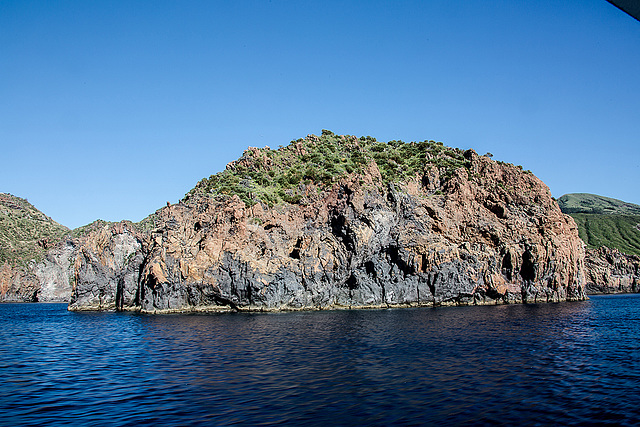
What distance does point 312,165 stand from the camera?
82.8 meters

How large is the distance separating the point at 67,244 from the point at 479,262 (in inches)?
4468

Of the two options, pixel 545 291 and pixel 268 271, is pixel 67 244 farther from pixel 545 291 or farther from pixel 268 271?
pixel 545 291

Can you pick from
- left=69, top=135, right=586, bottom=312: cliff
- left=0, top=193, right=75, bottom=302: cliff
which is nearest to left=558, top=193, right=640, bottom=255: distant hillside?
left=69, top=135, right=586, bottom=312: cliff

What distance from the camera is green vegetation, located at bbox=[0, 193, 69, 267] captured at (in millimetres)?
125562

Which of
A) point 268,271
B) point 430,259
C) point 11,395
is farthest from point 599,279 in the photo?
point 11,395

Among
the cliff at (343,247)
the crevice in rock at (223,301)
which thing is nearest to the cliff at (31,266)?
the cliff at (343,247)

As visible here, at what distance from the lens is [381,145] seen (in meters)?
96.1

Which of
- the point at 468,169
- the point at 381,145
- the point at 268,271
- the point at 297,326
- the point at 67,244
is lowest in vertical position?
the point at 297,326

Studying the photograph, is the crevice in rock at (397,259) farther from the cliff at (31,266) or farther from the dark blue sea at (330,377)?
the cliff at (31,266)

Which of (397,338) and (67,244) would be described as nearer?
(397,338)

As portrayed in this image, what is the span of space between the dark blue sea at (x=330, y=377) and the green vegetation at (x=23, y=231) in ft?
366

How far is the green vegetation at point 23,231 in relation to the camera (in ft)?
412

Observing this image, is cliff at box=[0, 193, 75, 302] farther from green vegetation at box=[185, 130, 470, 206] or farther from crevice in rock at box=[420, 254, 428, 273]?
crevice in rock at box=[420, 254, 428, 273]

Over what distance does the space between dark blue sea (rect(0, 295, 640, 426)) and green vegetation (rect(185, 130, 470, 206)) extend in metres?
39.1
